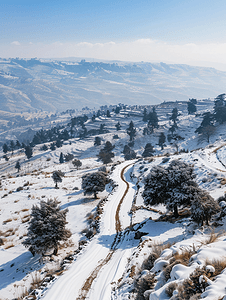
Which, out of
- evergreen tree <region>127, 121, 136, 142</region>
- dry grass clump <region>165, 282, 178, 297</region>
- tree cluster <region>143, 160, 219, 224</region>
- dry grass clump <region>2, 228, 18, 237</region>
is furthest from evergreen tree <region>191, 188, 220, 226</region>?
evergreen tree <region>127, 121, 136, 142</region>

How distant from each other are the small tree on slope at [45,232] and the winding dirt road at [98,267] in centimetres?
380

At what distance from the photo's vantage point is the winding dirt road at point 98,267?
11492mm

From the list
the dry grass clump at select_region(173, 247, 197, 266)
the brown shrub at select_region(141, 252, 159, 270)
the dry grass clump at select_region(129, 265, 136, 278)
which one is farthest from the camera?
the dry grass clump at select_region(129, 265, 136, 278)

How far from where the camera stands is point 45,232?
19422 mm

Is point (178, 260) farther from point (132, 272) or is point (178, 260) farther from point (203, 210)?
point (203, 210)

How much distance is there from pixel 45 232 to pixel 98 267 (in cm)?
798

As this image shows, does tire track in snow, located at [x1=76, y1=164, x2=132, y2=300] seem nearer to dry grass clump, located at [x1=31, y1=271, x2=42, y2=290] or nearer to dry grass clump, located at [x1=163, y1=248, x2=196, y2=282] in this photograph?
dry grass clump, located at [x1=31, y1=271, x2=42, y2=290]

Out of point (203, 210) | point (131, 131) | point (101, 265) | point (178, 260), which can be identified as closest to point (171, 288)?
point (178, 260)

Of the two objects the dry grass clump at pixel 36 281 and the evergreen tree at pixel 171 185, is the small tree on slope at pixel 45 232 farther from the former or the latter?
the evergreen tree at pixel 171 185

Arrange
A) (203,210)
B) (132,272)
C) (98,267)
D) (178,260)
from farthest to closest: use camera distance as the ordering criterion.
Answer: (203,210) < (98,267) < (132,272) < (178,260)

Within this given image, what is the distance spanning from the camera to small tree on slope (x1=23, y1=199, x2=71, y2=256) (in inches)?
743

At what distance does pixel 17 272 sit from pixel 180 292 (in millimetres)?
18375

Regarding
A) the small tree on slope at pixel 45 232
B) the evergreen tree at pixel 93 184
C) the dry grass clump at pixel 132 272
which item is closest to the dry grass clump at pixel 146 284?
the dry grass clump at pixel 132 272

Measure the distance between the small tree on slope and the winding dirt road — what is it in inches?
150
